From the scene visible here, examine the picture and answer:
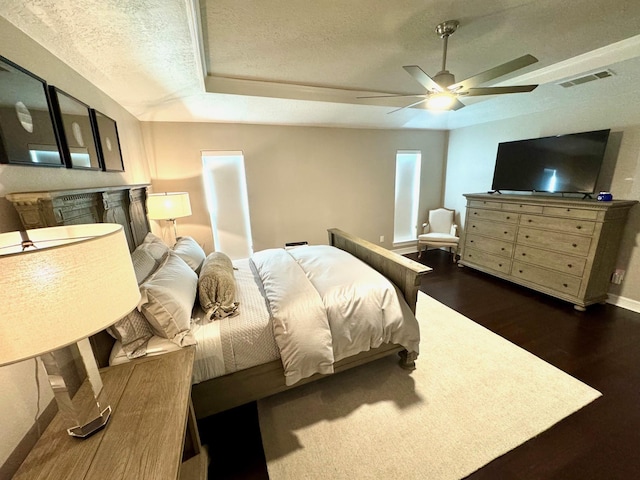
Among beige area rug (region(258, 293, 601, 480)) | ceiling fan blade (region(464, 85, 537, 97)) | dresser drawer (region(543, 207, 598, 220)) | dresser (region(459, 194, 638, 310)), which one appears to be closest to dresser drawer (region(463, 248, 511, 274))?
dresser (region(459, 194, 638, 310))

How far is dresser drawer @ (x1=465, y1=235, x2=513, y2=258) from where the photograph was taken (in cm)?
341

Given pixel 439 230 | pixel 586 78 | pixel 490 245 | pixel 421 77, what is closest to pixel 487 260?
pixel 490 245

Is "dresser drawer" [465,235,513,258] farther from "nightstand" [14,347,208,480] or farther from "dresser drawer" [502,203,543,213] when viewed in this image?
"nightstand" [14,347,208,480]

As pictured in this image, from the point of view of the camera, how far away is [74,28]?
1.32 metres

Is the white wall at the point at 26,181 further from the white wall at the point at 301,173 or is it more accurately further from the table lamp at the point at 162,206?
the white wall at the point at 301,173

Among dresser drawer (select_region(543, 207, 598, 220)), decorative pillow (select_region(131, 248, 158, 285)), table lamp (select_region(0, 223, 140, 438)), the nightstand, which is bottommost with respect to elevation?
the nightstand

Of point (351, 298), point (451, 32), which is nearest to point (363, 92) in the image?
point (451, 32)

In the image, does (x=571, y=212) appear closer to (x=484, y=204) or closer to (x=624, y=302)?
(x=484, y=204)

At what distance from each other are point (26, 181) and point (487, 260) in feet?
15.1

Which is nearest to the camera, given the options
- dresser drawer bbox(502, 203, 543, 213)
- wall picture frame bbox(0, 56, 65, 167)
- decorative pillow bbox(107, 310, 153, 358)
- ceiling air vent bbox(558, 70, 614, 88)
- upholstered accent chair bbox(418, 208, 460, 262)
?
wall picture frame bbox(0, 56, 65, 167)

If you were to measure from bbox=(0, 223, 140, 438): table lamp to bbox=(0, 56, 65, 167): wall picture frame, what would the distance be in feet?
1.74

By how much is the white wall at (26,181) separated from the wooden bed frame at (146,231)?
0.11 metres

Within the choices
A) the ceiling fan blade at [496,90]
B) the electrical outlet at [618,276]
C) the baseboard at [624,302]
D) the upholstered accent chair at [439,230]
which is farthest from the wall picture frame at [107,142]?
the baseboard at [624,302]

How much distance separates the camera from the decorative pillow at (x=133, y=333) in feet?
4.27
